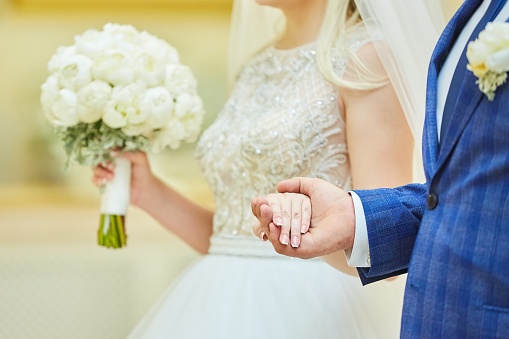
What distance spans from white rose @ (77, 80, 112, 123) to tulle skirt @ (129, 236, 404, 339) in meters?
0.41

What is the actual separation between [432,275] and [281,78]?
3.14 ft

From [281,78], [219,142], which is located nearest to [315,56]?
[281,78]

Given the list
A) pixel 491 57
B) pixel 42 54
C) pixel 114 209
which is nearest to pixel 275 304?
pixel 114 209

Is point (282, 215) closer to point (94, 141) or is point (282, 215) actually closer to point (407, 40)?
point (407, 40)

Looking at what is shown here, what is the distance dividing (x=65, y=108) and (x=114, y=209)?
0.26m

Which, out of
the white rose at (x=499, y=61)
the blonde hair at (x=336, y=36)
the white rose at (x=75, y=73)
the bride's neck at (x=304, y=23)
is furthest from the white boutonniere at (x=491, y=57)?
the white rose at (x=75, y=73)

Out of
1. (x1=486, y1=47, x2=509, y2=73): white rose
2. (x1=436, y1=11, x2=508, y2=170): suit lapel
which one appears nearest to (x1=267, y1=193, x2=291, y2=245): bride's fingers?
(x1=436, y1=11, x2=508, y2=170): suit lapel

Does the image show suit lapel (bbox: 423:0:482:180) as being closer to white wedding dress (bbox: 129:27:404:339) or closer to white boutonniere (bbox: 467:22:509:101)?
white boutonniere (bbox: 467:22:509:101)

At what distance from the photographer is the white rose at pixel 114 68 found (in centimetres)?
183

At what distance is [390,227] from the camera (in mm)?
1166

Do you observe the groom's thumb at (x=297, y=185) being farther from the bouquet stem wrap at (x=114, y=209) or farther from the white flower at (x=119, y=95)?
the bouquet stem wrap at (x=114, y=209)

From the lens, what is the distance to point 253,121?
6.08 ft

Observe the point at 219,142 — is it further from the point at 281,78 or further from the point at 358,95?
the point at 358,95

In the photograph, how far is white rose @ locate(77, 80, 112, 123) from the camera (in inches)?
71.4
